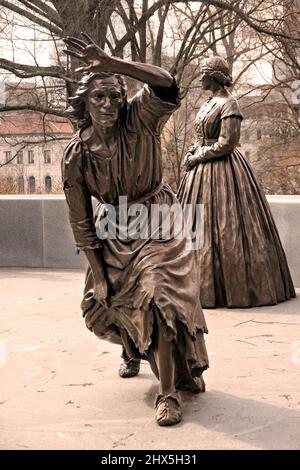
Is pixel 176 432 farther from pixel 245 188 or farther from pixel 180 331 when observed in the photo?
pixel 245 188

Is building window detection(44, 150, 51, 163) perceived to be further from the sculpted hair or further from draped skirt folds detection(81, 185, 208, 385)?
draped skirt folds detection(81, 185, 208, 385)

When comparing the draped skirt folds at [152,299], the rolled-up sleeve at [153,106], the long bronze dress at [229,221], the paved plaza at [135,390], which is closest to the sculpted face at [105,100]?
the rolled-up sleeve at [153,106]

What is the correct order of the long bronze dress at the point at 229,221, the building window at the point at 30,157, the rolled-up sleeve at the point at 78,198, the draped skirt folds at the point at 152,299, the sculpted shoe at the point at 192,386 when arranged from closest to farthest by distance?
the draped skirt folds at the point at 152,299
the rolled-up sleeve at the point at 78,198
the sculpted shoe at the point at 192,386
the long bronze dress at the point at 229,221
the building window at the point at 30,157

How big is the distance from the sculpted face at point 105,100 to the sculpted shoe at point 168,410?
4.80 feet

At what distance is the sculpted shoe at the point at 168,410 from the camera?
12.6 feet

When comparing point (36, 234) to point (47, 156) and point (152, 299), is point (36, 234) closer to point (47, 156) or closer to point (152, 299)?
point (152, 299)

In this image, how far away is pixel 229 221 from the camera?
22.9 ft

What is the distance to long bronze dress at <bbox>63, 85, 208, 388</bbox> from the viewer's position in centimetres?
383

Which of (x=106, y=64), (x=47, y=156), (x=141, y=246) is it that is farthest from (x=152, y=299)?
(x=47, y=156)

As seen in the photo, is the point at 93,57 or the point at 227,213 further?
the point at 227,213

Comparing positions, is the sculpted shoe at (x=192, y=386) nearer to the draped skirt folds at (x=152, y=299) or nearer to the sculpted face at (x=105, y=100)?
the draped skirt folds at (x=152, y=299)

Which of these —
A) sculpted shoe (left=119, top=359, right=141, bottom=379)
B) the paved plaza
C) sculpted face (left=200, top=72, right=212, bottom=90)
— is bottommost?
the paved plaza

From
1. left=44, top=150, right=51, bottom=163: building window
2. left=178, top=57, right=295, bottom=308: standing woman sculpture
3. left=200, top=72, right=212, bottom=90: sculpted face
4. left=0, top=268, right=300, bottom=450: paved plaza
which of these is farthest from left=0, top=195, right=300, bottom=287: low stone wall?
left=44, top=150, right=51, bottom=163: building window

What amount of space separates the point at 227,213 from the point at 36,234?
3.81 meters
